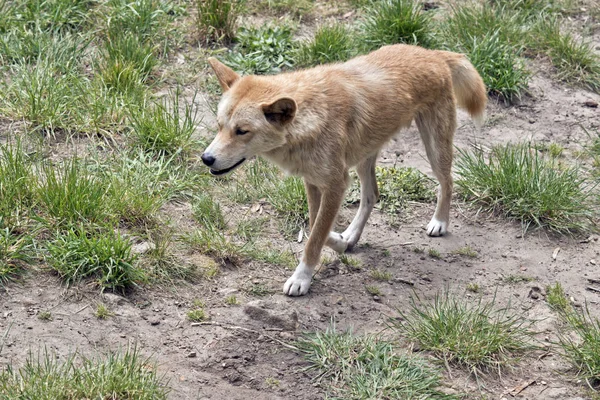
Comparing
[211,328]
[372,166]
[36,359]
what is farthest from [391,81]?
[36,359]

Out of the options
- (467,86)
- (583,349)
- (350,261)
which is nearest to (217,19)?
(467,86)

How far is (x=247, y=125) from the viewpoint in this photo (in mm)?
5727

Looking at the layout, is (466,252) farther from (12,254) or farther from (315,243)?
(12,254)

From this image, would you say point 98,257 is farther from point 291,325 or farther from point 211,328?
point 291,325

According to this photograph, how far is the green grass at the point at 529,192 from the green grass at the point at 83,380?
3.67m

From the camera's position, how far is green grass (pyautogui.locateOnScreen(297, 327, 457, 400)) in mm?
5055

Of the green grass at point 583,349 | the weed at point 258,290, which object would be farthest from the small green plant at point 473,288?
the weed at point 258,290

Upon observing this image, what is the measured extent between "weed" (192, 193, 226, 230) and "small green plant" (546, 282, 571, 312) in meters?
2.62

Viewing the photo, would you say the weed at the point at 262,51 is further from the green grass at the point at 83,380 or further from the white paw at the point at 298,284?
the green grass at the point at 83,380

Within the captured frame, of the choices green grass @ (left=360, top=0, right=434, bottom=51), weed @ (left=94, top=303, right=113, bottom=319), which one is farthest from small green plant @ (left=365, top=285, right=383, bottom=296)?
green grass @ (left=360, top=0, right=434, bottom=51)

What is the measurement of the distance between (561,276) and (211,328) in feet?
9.33

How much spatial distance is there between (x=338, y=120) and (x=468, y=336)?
6.01 feet

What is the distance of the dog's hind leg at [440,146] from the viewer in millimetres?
6832

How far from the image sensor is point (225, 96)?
5926 millimetres
